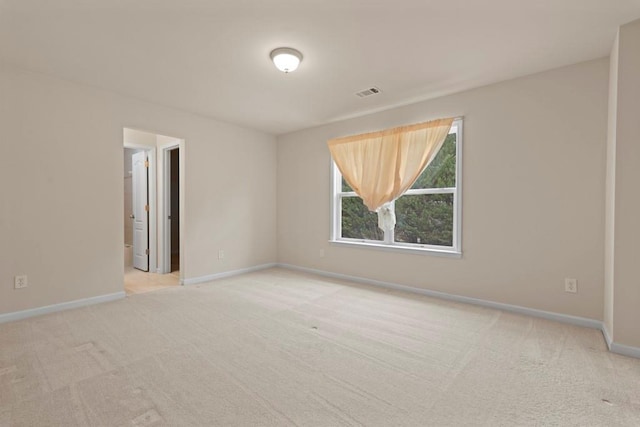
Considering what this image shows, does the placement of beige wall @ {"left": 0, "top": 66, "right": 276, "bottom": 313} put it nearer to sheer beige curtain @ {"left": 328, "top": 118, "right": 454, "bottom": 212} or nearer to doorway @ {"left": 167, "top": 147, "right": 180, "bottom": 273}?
doorway @ {"left": 167, "top": 147, "right": 180, "bottom": 273}

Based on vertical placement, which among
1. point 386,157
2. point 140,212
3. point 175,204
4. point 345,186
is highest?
point 386,157

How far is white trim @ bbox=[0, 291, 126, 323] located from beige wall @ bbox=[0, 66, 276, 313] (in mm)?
46

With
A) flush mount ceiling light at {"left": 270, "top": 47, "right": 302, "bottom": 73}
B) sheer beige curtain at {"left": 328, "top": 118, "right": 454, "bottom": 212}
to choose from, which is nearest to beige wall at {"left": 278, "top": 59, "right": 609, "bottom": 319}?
sheer beige curtain at {"left": 328, "top": 118, "right": 454, "bottom": 212}

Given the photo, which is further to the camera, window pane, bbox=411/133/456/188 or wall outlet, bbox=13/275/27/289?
window pane, bbox=411/133/456/188

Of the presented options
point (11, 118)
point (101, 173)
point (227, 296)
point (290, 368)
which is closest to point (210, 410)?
point (290, 368)

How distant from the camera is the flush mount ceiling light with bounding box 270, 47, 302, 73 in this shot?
2.54 meters

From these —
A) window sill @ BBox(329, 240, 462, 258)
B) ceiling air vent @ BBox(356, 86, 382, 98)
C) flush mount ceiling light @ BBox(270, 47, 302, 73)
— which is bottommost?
window sill @ BBox(329, 240, 462, 258)

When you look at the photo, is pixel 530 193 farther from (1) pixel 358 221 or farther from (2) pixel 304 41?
(2) pixel 304 41

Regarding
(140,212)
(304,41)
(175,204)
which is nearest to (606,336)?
(304,41)

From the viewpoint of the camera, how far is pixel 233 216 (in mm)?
4883

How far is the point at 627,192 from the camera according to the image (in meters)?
2.22

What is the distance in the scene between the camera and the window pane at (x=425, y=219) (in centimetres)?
371

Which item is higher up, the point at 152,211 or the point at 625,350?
the point at 152,211

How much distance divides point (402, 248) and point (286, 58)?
2.70 m
